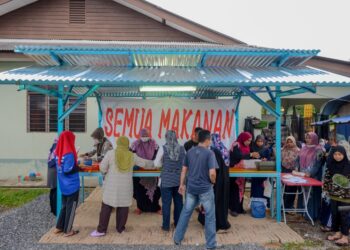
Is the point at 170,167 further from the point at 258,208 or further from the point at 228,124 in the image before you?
the point at 228,124

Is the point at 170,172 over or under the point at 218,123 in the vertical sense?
under

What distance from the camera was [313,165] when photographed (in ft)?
20.7

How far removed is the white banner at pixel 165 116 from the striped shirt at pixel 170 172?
6.01ft

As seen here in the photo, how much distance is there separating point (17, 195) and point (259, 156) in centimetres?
626

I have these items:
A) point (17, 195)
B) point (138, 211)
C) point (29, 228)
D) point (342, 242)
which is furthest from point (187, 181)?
point (17, 195)

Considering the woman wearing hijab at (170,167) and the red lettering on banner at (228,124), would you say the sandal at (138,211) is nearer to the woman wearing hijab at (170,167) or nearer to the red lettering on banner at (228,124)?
the woman wearing hijab at (170,167)

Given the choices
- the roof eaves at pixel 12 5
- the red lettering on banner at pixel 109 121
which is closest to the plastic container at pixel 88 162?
the red lettering on banner at pixel 109 121

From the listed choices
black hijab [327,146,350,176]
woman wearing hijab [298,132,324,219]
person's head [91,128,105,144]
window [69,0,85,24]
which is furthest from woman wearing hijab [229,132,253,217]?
window [69,0,85,24]

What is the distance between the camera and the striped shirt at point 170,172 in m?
5.47

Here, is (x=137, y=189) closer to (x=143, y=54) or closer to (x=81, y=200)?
(x=81, y=200)

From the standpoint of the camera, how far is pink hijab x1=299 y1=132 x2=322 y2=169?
6387 mm

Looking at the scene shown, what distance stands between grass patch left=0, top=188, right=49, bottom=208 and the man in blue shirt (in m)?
4.86

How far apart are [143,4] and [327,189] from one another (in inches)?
315

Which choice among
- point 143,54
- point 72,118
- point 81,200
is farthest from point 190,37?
point 81,200
